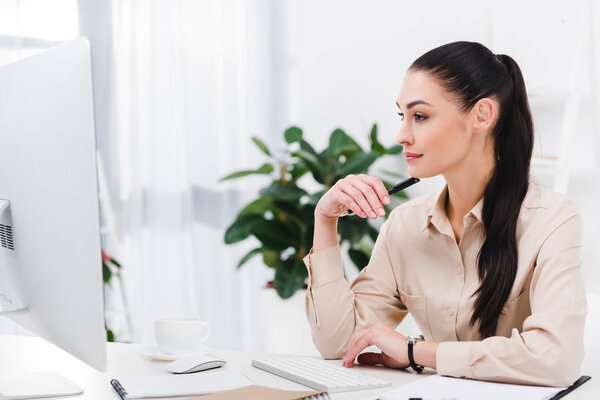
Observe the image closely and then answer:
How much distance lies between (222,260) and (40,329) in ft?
7.37

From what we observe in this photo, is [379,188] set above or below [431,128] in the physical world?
below

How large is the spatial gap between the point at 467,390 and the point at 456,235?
0.47 metres

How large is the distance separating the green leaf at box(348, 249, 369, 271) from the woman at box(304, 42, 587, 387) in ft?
3.99

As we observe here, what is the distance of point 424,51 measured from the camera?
2773mm

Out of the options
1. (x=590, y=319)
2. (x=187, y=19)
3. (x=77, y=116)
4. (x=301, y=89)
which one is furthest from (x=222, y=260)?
(x=77, y=116)

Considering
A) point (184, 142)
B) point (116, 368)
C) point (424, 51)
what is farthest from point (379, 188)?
point (184, 142)

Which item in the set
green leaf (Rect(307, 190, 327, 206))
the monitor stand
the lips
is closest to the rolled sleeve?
the lips

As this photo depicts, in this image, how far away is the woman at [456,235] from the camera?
1200mm

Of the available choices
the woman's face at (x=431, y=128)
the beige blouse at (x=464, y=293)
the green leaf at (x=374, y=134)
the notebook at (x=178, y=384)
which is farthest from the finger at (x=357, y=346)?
the green leaf at (x=374, y=134)

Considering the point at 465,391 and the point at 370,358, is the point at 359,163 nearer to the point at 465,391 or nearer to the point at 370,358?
the point at 370,358

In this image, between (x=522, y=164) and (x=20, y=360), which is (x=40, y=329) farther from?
(x=522, y=164)

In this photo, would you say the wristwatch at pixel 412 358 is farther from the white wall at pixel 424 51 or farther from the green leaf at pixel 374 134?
the green leaf at pixel 374 134

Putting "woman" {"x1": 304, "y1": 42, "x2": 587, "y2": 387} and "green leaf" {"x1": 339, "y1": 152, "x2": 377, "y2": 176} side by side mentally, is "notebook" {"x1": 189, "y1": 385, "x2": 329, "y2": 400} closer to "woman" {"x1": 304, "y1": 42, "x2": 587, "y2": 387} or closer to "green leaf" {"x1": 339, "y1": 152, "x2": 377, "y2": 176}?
"woman" {"x1": 304, "y1": 42, "x2": 587, "y2": 387}

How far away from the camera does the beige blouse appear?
104 cm
